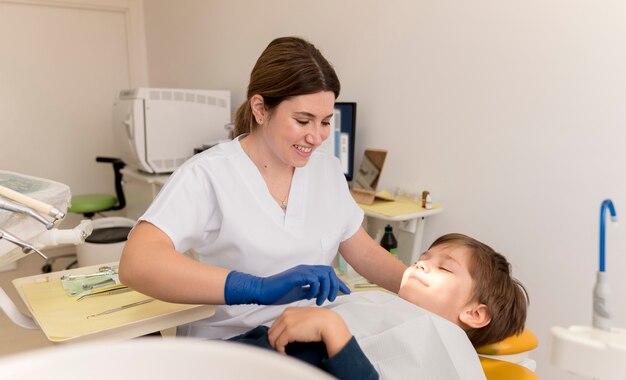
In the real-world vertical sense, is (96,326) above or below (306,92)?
below

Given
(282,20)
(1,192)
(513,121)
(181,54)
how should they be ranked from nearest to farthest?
(1,192) < (513,121) < (282,20) < (181,54)

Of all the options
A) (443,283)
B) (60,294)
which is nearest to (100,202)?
(60,294)

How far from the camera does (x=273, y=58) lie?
133 centimetres

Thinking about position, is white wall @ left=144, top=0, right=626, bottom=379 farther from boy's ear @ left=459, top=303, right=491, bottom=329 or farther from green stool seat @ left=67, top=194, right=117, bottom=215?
green stool seat @ left=67, top=194, right=117, bottom=215

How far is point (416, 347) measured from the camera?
103cm

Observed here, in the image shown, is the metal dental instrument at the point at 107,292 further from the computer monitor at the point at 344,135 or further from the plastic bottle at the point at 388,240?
the computer monitor at the point at 344,135

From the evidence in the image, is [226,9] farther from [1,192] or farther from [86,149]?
[1,192]

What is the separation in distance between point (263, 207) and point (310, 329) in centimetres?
45

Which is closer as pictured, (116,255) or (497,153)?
(497,153)

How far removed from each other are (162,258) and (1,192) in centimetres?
34

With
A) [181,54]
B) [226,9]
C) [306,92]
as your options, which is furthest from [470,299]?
[181,54]

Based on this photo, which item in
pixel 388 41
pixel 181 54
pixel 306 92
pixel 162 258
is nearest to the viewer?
pixel 162 258

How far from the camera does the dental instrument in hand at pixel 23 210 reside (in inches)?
38.0

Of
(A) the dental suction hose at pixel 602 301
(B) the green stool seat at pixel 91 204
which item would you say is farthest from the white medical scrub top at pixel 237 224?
(B) the green stool seat at pixel 91 204
